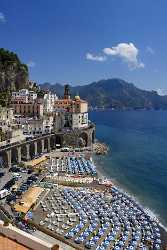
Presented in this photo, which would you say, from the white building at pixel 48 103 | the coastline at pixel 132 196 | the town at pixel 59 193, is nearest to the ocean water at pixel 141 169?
the coastline at pixel 132 196

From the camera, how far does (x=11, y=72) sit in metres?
130

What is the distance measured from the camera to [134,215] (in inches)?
2039

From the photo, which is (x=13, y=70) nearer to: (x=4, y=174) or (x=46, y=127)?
(x=46, y=127)

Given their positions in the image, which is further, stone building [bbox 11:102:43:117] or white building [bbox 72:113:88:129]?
stone building [bbox 11:102:43:117]

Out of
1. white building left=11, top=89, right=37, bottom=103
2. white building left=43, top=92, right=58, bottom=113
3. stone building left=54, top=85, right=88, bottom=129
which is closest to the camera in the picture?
stone building left=54, top=85, right=88, bottom=129

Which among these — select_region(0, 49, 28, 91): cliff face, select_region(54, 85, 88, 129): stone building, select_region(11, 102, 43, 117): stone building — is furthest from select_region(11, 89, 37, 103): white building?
select_region(0, 49, 28, 91): cliff face

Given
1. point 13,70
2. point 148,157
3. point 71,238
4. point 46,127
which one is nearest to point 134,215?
point 71,238

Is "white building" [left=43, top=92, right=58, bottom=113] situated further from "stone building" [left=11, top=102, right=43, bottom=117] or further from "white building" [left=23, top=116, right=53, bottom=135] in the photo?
"white building" [left=23, top=116, right=53, bottom=135]

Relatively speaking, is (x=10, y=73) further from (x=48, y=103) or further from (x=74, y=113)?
(x=74, y=113)

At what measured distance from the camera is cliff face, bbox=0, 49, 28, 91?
128 meters

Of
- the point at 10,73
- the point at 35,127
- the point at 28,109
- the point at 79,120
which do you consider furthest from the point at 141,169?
the point at 10,73

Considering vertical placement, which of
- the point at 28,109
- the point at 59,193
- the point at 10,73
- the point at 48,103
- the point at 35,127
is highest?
the point at 10,73

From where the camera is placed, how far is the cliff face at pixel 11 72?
12750cm

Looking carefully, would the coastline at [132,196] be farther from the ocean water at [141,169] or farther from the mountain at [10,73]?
the mountain at [10,73]
